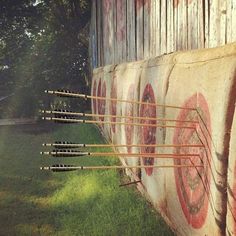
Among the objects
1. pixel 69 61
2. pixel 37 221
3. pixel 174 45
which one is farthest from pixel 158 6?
pixel 69 61

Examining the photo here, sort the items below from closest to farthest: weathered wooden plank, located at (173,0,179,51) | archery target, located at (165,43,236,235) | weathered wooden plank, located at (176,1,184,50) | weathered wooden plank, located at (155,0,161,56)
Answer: archery target, located at (165,43,236,235)
weathered wooden plank, located at (176,1,184,50)
weathered wooden plank, located at (173,0,179,51)
weathered wooden plank, located at (155,0,161,56)

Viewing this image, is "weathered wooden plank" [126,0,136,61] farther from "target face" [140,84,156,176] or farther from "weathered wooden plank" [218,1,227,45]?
"weathered wooden plank" [218,1,227,45]

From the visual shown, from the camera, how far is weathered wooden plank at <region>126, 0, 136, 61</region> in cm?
706

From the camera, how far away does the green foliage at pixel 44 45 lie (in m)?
18.4

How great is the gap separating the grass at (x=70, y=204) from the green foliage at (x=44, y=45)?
10.4 metres

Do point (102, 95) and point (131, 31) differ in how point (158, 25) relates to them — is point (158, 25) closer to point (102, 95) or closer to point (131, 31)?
point (131, 31)

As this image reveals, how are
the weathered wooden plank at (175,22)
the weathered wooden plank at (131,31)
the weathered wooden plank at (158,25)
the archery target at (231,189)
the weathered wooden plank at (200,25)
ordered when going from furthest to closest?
the weathered wooden plank at (131,31) < the weathered wooden plank at (158,25) < the weathered wooden plank at (175,22) < the weathered wooden plank at (200,25) < the archery target at (231,189)

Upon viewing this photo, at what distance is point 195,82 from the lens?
10.7ft

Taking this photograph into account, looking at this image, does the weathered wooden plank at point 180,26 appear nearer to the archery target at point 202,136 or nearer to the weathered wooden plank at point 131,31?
the archery target at point 202,136

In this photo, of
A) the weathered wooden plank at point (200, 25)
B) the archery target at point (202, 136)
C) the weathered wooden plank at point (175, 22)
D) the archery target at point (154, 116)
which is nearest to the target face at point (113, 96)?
the archery target at point (154, 116)

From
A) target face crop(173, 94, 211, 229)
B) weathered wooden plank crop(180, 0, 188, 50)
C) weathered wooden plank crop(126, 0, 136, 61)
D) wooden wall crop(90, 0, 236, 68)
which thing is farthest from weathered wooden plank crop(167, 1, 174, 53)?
weathered wooden plank crop(126, 0, 136, 61)

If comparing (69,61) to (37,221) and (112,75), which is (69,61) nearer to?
(112,75)

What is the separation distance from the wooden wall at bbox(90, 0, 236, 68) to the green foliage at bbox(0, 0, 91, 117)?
27.5 feet

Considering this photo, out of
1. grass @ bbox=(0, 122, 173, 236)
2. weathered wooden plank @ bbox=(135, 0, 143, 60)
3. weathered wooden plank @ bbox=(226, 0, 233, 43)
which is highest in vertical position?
weathered wooden plank @ bbox=(135, 0, 143, 60)
